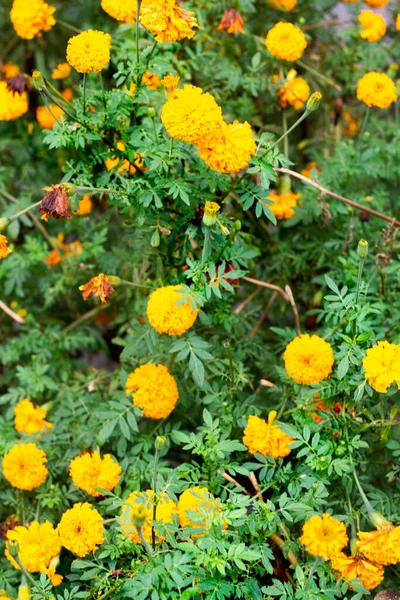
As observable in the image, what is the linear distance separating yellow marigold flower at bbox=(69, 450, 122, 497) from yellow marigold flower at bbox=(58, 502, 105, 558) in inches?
3.6

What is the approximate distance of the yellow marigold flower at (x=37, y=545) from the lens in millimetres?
1130

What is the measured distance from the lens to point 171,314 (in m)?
1.09

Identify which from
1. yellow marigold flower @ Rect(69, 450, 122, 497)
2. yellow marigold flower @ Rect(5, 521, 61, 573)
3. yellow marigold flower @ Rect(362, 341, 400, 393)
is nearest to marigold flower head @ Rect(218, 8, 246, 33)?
yellow marigold flower @ Rect(362, 341, 400, 393)

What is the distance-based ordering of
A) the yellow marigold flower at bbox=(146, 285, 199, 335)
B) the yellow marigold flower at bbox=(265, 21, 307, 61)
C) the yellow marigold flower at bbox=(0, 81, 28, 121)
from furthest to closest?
the yellow marigold flower at bbox=(0, 81, 28, 121) < the yellow marigold flower at bbox=(265, 21, 307, 61) < the yellow marigold flower at bbox=(146, 285, 199, 335)

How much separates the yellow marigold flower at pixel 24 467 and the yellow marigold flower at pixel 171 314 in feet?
1.08

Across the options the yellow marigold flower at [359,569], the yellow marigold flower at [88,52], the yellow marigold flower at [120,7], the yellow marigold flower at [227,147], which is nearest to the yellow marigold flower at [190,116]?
the yellow marigold flower at [227,147]

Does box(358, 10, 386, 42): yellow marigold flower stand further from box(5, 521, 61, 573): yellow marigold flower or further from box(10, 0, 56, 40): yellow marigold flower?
box(5, 521, 61, 573): yellow marigold flower

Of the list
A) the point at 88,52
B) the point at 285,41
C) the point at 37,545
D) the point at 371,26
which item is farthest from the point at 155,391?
the point at 371,26

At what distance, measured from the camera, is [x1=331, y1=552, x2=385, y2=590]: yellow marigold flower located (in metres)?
1.04

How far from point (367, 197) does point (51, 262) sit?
693 millimetres

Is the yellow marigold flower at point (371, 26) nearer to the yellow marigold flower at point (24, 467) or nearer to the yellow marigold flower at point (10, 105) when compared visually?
the yellow marigold flower at point (10, 105)

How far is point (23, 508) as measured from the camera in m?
1.29

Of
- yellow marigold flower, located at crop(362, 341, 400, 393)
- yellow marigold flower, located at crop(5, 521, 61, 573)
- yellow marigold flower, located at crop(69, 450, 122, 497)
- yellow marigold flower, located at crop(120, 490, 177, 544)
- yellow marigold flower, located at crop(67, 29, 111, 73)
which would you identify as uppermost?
yellow marigold flower, located at crop(67, 29, 111, 73)

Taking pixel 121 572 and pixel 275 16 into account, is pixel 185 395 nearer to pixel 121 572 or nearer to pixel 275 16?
pixel 121 572
